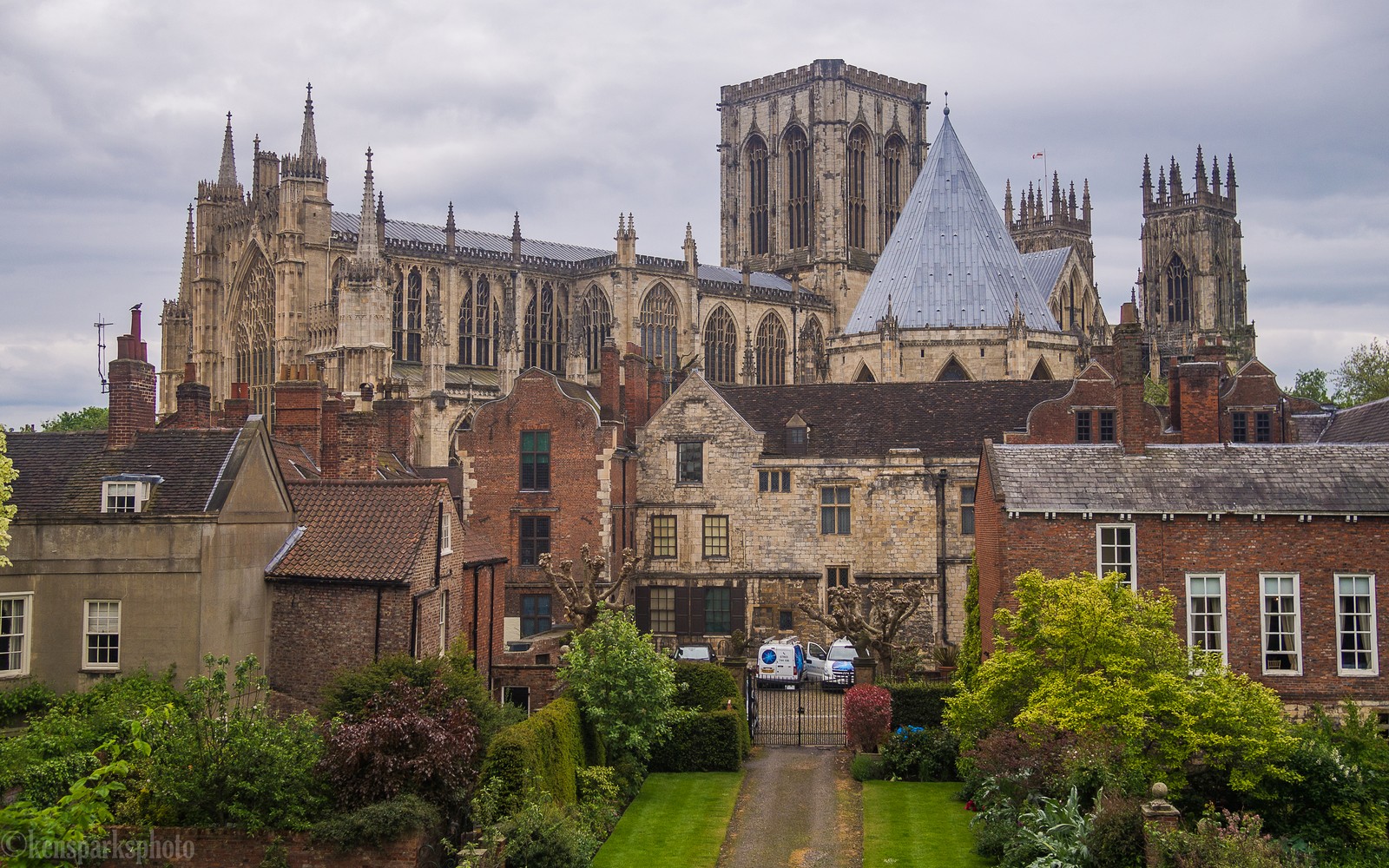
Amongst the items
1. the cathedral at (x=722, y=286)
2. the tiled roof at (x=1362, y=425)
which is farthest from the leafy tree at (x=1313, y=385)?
the tiled roof at (x=1362, y=425)

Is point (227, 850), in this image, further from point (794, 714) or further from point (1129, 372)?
point (1129, 372)

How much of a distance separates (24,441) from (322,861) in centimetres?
1209

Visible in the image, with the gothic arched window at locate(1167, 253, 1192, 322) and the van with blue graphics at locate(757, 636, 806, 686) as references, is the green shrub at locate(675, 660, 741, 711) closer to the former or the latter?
the van with blue graphics at locate(757, 636, 806, 686)

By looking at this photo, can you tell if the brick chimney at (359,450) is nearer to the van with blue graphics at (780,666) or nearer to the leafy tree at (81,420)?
the van with blue graphics at (780,666)

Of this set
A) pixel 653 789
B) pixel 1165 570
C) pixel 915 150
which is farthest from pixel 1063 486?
pixel 915 150

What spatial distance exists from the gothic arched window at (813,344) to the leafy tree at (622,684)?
6350 cm

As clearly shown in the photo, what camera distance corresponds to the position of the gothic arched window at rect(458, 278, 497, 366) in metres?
86.3

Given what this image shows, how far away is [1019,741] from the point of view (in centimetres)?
2595

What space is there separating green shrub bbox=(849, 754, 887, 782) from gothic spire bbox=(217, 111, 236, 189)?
212ft

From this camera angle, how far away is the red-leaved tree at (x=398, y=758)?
74.7 feet

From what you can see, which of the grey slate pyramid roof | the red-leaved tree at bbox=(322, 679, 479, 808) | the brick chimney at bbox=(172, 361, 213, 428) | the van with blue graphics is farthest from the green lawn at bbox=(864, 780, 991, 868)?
the grey slate pyramid roof

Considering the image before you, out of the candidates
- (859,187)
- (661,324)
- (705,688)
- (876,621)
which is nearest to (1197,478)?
(876,621)

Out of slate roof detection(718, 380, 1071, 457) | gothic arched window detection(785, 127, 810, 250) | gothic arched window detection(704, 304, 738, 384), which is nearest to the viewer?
slate roof detection(718, 380, 1071, 457)

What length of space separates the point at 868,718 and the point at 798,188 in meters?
87.0
